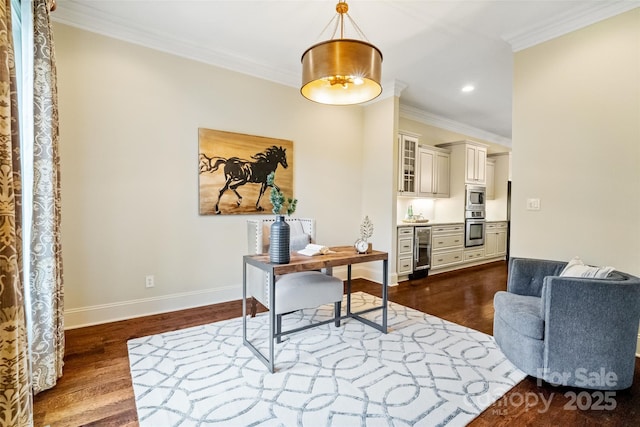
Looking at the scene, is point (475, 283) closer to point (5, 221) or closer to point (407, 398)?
point (407, 398)

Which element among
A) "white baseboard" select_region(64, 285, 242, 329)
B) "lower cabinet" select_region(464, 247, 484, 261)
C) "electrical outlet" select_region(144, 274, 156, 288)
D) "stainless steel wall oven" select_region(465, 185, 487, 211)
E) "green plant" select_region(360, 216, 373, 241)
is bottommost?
"white baseboard" select_region(64, 285, 242, 329)

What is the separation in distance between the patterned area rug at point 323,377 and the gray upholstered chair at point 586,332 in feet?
0.95

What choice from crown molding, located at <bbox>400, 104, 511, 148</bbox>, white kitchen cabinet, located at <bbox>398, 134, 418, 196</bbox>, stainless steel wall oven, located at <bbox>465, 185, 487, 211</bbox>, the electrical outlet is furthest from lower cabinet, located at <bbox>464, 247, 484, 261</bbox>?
the electrical outlet

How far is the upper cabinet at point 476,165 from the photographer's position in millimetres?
5891

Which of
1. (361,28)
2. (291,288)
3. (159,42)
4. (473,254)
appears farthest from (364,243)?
(473,254)

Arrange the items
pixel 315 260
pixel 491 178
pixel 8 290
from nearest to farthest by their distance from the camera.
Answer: pixel 8 290
pixel 315 260
pixel 491 178

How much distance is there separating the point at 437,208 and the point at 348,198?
2559mm

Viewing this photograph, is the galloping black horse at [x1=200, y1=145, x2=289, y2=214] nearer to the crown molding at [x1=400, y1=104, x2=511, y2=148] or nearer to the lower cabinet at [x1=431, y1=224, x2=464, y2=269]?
the crown molding at [x1=400, y1=104, x2=511, y2=148]

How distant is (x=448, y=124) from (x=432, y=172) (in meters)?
1.19

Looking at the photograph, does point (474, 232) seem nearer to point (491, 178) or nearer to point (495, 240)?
point (495, 240)

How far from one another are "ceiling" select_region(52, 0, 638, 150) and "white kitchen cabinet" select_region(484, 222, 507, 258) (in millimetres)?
3369

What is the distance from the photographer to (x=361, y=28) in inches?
118

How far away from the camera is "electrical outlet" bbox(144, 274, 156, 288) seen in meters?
3.18

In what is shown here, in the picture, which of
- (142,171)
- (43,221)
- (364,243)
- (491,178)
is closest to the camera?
(43,221)
